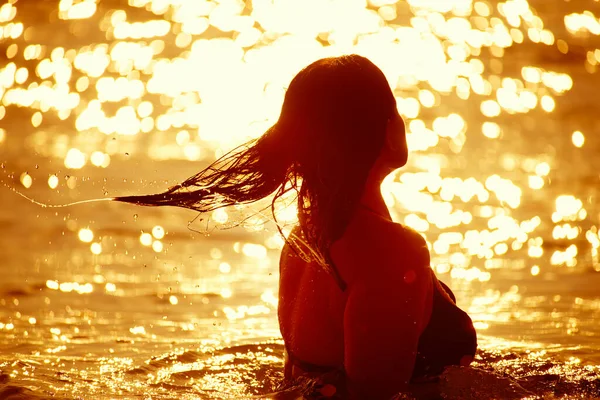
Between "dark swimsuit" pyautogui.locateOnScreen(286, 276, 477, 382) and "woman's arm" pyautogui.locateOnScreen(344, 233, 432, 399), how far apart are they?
0.25 m

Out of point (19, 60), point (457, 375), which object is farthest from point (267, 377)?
point (19, 60)

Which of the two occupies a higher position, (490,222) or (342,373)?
(342,373)

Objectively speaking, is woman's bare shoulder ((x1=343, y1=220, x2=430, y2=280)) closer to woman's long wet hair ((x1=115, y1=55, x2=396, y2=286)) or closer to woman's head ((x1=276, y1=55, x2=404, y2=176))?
woman's long wet hair ((x1=115, y1=55, x2=396, y2=286))

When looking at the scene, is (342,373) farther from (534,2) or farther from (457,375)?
(534,2)

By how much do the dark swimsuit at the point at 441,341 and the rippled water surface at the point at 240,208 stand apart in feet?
0.41

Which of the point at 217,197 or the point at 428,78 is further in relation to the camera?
the point at 428,78

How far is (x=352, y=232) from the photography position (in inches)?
130

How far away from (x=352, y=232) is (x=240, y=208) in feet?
2.35

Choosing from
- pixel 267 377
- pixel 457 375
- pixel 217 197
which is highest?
pixel 217 197

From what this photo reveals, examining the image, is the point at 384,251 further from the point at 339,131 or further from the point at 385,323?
the point at 339,131

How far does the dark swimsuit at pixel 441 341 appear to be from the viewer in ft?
11.6

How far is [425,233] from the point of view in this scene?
970 cm

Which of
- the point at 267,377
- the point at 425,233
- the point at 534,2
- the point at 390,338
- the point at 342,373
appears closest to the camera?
the point at 390,338

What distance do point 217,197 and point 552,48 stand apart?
15632 millimetres
